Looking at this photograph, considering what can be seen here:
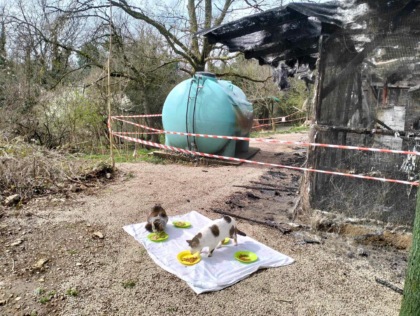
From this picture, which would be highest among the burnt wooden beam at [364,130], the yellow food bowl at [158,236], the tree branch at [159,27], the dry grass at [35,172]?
the tree branch at [159,27]

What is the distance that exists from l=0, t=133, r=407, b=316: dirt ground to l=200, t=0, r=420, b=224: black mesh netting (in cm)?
66

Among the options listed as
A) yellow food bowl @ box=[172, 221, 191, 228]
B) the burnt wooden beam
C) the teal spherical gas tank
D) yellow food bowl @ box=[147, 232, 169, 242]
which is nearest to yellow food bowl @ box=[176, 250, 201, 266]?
yellow food bowl @ box=[147, 232, 169, 242]

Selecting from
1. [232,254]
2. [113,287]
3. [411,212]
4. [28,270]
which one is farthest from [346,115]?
[28,270]

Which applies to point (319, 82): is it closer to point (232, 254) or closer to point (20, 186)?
point (232, 254)

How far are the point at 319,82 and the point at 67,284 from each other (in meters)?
4.00

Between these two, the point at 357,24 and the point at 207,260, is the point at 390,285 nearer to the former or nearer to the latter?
the point at 207,260

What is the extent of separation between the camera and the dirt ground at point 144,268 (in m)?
2.73

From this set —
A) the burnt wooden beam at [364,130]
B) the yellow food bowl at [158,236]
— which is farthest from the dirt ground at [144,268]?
the burnt wooden beam at [364,130]

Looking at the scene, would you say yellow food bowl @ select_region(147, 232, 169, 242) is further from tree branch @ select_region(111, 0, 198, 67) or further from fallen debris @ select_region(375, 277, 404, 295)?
tree branch @ select_region(111, 0, 198, 67)

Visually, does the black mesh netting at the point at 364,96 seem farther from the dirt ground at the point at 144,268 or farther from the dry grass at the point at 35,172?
the dry grass at the point at 35,172

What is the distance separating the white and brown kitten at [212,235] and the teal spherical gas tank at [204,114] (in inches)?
218

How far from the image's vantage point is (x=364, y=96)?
4.10 metres

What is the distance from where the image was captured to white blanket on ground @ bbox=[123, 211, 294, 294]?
305 centimetres

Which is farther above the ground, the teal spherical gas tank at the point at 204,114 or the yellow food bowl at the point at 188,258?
the teal spherical gas tank at the point at 204,114
